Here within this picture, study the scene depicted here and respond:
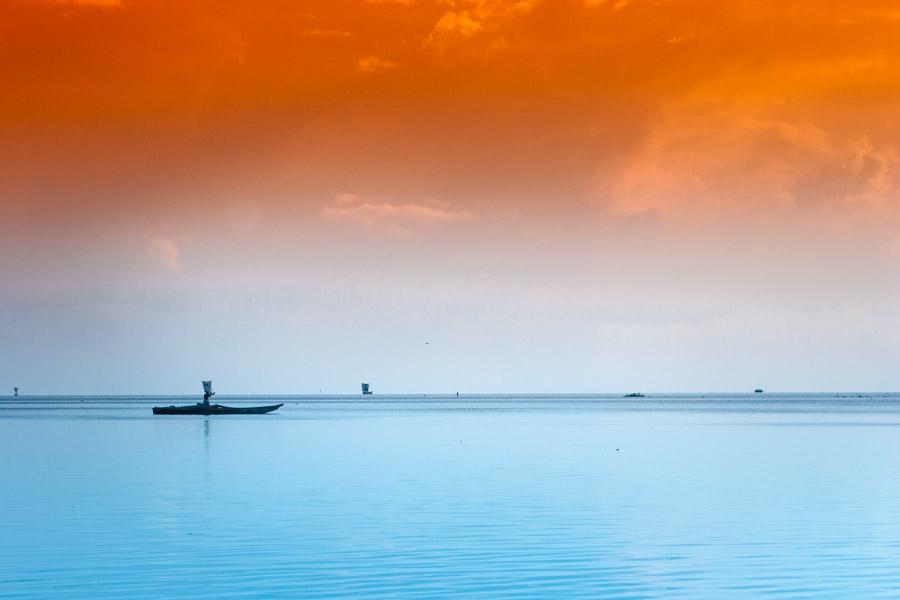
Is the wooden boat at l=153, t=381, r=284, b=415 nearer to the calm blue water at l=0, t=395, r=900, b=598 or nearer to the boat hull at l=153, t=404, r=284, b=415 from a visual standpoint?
the boat hull at l=153, t=404, r=284, b=415

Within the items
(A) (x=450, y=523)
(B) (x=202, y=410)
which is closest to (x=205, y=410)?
(B) (x=202, y=410)

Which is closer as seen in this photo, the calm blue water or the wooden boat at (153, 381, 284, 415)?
the calm blue water

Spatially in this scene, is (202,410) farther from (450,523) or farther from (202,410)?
(450,523)

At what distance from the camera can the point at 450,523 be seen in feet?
132

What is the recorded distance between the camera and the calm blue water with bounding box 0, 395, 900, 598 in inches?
1180

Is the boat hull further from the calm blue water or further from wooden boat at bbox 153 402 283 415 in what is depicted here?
the calm blue water

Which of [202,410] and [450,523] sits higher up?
[202,410]

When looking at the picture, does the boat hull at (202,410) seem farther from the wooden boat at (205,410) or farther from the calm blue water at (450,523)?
the calm blue water at (450,523)

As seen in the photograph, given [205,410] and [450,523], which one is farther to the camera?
[205,410]

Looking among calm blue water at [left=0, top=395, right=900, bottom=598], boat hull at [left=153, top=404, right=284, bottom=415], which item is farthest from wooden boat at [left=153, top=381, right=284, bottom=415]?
calm blue water at [left=0, top=395, right=900, bottom=598]

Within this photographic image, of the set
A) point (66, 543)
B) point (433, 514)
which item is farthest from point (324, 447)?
point (66, 543)

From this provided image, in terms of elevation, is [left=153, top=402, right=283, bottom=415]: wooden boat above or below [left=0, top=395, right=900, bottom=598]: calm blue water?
above

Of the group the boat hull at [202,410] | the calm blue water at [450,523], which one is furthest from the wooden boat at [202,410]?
the calm blue water at [450,523]

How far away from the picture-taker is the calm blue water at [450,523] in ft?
98.3
